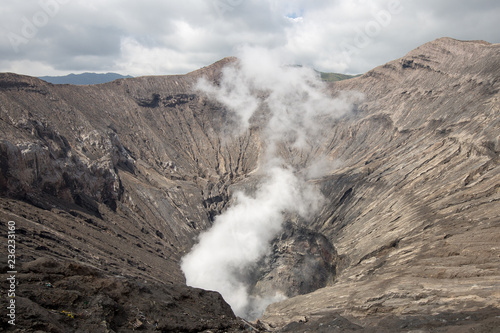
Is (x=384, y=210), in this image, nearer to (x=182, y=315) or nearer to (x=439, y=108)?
(x=439, y=108)

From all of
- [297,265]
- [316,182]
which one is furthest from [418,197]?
[316,182]

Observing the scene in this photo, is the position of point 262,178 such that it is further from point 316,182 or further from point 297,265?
point 297,265

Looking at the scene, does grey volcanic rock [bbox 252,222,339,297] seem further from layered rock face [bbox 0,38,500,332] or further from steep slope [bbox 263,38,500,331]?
steep slope [bbox 263,38,500,331]

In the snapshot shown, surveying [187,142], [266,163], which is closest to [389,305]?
[266,163]

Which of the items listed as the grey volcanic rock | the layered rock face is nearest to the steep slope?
the layered rock face

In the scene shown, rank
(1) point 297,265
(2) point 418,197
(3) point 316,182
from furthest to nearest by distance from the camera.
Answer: (3) point 316,182 < (1) point 297,265 < (2) point 418,197

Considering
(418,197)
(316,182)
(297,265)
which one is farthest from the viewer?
(316,182)
